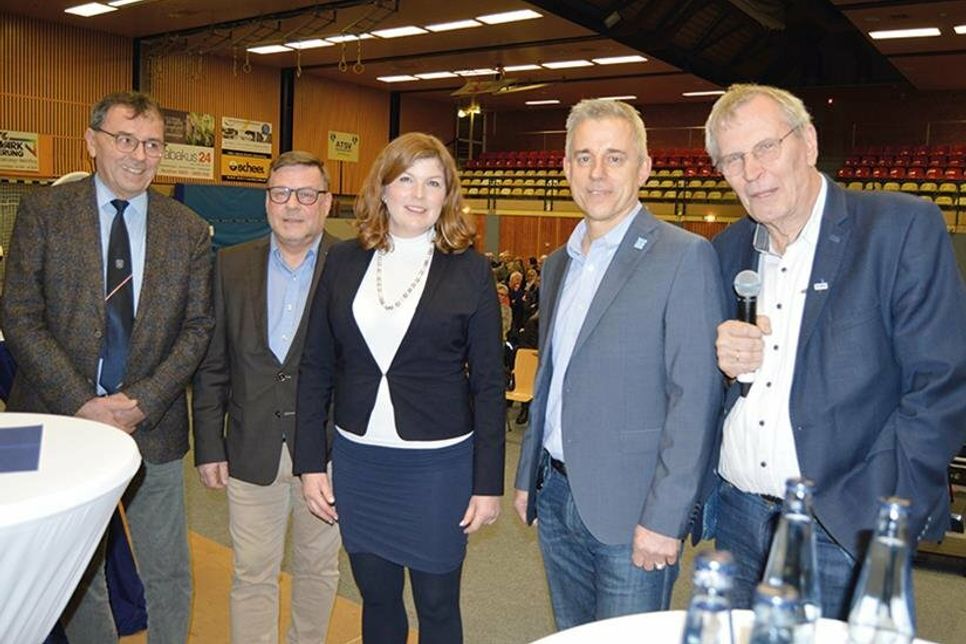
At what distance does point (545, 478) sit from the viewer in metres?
2.15

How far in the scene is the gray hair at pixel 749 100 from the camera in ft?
6.25

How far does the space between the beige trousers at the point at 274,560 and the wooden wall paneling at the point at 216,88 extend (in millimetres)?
14636

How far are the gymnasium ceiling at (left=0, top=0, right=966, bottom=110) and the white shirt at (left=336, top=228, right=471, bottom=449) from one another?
1040 cm

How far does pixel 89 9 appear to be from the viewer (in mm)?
13312

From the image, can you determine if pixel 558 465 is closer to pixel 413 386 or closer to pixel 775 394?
pixel 413 386

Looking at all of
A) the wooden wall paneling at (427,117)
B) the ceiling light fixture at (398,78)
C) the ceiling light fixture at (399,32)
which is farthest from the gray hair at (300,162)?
the wooden wall paneling at (427,117)

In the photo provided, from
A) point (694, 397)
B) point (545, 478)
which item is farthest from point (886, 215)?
point (545, 478)

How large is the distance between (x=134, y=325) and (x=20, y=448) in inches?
32.7

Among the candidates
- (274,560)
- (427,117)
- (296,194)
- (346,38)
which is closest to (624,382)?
(296,194)

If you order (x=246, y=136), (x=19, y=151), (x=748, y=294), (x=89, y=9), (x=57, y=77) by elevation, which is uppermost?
(x=89, y=9)

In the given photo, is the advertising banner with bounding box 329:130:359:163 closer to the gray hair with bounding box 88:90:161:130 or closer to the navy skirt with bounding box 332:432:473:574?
the gray hair with bounding box 88:90:161:130

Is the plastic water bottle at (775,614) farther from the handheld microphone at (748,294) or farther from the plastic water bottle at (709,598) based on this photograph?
the handheld microphone at (748,294)

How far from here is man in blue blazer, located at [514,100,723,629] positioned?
73.0 inches

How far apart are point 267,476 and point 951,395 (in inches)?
75.2
